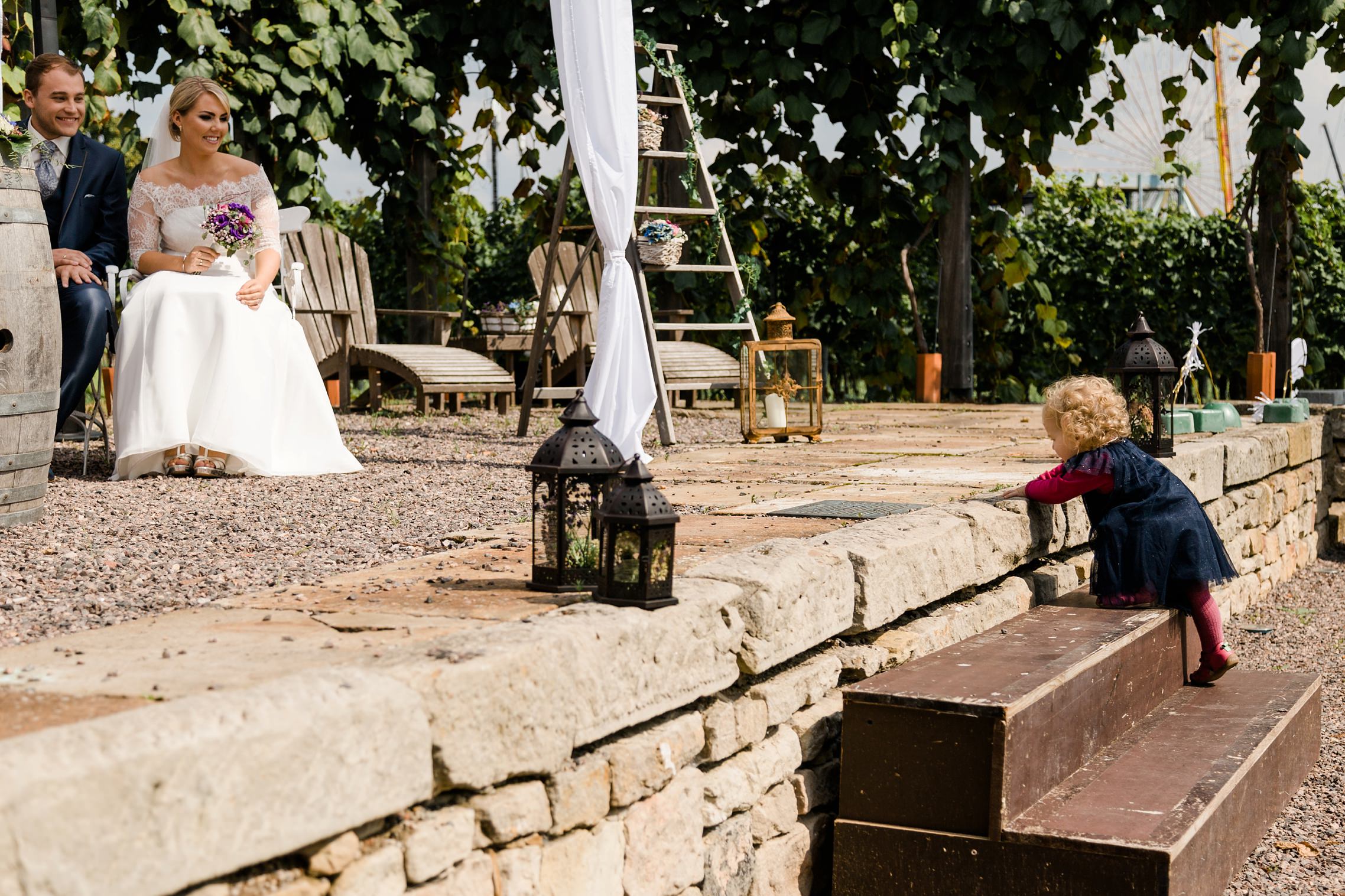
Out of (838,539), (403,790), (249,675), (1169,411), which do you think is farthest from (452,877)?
(1169,411)

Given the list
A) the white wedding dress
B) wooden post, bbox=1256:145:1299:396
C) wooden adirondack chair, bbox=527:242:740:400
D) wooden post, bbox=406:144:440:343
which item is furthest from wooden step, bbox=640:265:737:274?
wooden post, bbox=1256:145:1299:396

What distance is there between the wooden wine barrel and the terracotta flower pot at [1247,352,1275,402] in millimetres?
6824

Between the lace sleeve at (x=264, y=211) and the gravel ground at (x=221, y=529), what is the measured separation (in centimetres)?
89

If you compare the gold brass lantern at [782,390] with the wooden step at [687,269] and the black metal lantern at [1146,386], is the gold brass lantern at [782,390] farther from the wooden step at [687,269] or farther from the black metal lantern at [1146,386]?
the black metal lantern at [1146,386]

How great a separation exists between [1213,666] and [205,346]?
3435 mm

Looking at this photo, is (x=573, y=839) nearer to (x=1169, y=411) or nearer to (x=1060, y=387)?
(x=1060, y=387)

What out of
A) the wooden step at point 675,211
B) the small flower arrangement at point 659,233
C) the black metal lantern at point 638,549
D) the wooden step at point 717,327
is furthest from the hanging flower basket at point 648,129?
the black metal lantern at point 638,549

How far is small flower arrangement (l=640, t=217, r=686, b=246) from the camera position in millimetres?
5430

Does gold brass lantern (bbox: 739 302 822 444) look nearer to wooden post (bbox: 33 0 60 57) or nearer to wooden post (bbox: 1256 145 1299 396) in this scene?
wooden post (bbox: 33 0 60 57)

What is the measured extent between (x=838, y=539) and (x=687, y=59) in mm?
6292

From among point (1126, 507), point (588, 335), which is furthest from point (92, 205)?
point (1126, 507)

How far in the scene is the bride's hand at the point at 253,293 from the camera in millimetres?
4738

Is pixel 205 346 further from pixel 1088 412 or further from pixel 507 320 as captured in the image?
pixel 507 320

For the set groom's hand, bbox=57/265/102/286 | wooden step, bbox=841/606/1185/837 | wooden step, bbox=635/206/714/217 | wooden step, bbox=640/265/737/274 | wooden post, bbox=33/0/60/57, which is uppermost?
wooden post, bbox=33/0/60/57
